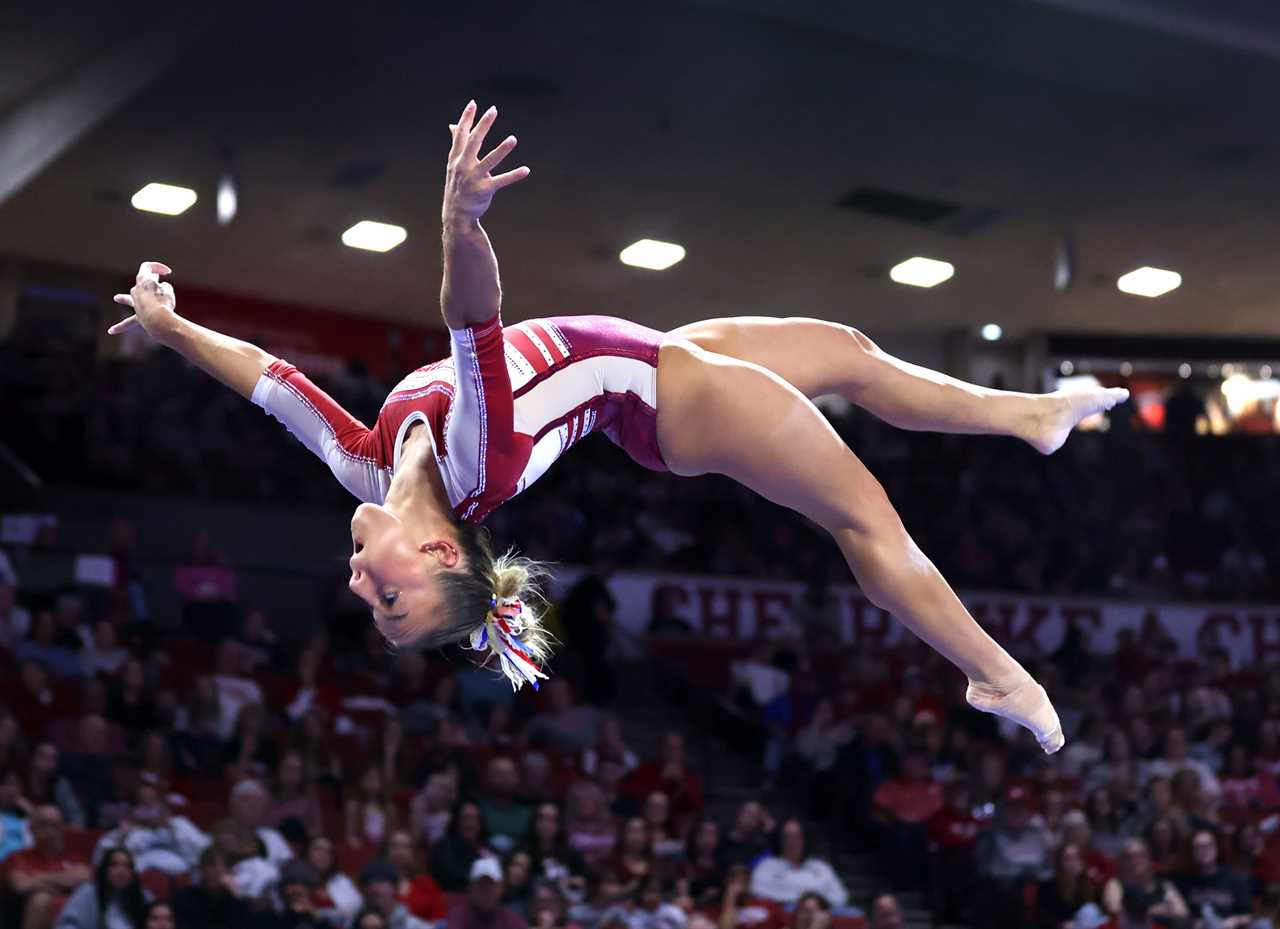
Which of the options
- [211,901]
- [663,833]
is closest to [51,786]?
[211,901]

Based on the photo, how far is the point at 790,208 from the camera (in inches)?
439

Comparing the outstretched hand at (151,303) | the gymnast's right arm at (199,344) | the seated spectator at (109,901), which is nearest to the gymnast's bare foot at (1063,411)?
the gymnast's right arm at (199,344)

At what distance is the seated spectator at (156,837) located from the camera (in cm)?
665

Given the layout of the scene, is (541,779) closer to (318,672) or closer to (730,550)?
(318,672)

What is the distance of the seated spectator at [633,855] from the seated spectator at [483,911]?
720 millimetres

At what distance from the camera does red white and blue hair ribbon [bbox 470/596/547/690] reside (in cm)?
327

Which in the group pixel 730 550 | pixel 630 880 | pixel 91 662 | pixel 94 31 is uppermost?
pixel 94 31

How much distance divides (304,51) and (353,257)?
397cm

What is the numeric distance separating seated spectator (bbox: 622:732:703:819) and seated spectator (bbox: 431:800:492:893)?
48.5 inches

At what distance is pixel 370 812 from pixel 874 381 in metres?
4.69

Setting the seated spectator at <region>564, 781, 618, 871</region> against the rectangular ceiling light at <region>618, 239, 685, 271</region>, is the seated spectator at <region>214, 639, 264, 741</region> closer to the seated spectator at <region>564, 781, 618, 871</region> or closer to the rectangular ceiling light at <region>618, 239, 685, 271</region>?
the seated spectator at <region>564, 781, 618, 871</region>

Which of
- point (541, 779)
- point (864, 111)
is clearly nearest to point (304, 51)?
point (864, 111)

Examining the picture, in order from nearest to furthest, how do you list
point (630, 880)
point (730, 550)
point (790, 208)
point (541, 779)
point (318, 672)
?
point (630, 880)
point (541, 779)
point (318, 672)
point (790, 208)
point (730, 550)

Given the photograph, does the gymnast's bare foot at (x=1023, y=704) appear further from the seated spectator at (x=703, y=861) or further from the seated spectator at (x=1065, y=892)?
the seated spectator at (x=1065, y=892)
